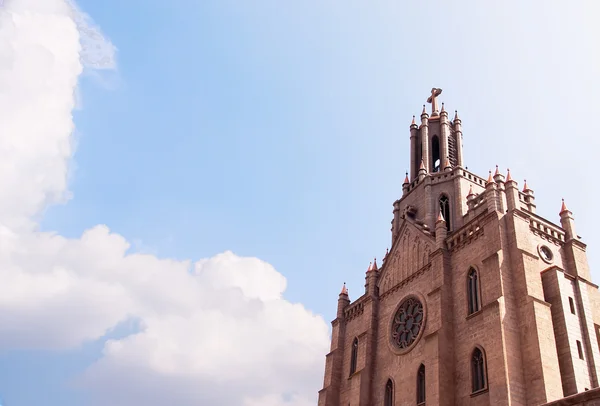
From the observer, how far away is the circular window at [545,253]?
28.5 meters

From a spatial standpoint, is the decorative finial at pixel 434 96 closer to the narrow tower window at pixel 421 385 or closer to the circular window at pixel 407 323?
the circular window at pixel 407 323

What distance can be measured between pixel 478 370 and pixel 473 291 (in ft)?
14.2

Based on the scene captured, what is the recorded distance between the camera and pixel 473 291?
93.2 ft

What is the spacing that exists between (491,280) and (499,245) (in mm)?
1925

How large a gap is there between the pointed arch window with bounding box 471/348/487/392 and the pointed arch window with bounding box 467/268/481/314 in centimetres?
236

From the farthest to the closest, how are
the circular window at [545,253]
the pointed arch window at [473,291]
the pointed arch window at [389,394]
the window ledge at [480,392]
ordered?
the pointed arch window at [389,394], the circular window at [545,253], the pointed arch window at [473,291], the window ledge at [480,392]

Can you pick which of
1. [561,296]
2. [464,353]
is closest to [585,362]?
[561,296]

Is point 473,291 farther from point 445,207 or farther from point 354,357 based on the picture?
point 354,357

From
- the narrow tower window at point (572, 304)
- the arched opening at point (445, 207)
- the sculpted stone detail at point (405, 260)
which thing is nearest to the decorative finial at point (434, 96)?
the arched opening at point (445, 207)

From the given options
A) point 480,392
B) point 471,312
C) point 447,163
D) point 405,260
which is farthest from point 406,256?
point 480,392

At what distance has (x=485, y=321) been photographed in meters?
25.8

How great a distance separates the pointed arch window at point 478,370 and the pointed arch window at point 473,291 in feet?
7.73

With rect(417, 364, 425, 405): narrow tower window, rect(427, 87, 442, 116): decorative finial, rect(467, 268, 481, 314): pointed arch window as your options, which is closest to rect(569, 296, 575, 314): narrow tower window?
rect(467, 268, 481, 314): pointed arch window

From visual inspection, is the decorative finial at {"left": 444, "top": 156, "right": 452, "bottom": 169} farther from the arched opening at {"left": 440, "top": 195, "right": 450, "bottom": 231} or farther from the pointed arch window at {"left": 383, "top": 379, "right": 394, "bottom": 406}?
the pointed arch window at {"left": 383, "top": 379, "right": 394, "bottom": 406}
